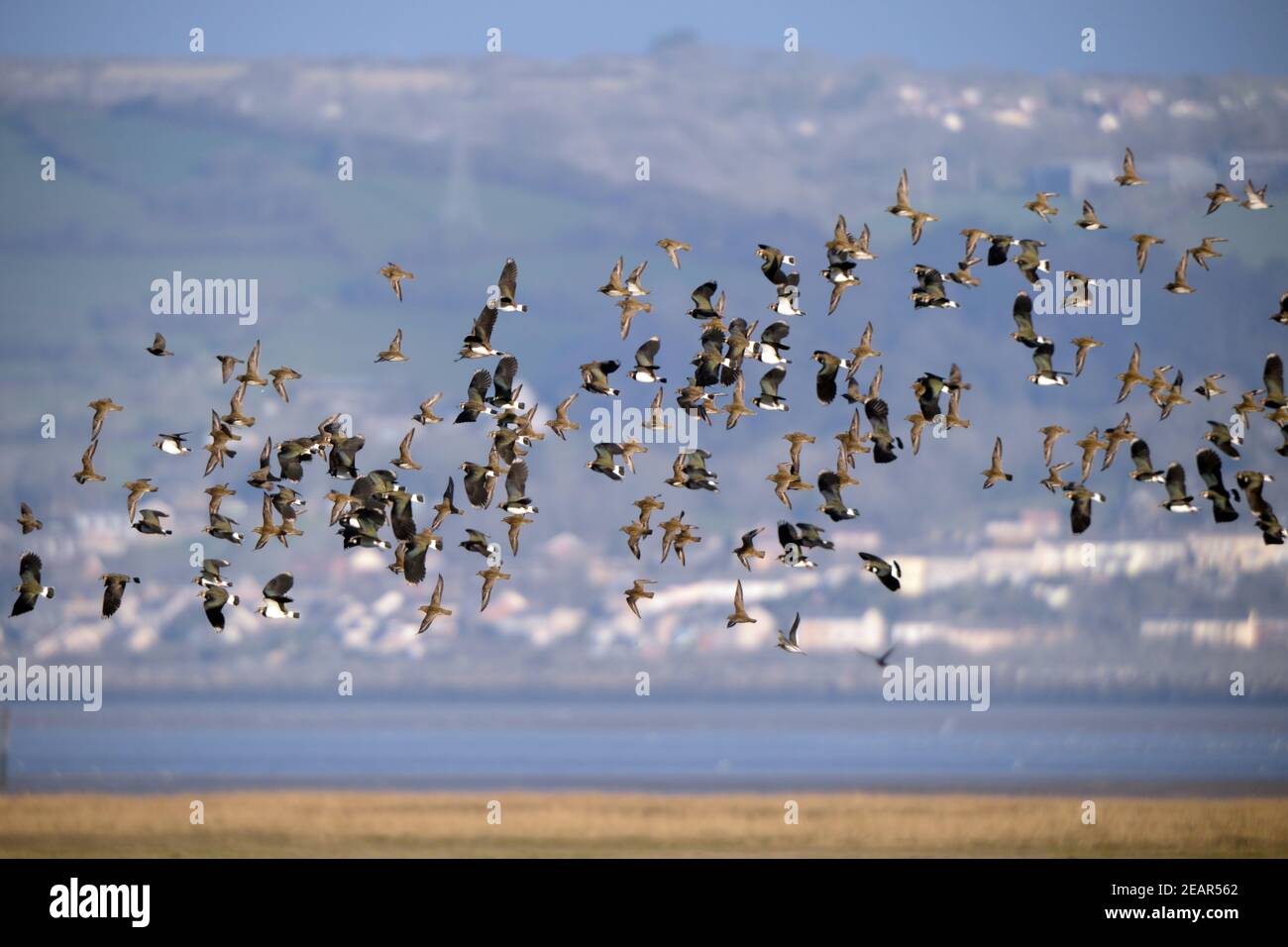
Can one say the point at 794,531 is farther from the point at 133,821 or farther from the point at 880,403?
the point at 133,821

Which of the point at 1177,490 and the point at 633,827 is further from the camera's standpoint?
the point at 633,827

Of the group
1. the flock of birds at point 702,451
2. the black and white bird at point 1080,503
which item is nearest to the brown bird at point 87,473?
the flock of birds at point 702,451

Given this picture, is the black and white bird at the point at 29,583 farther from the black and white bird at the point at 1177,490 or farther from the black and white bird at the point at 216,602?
the black and white bird at the point at 1177,490

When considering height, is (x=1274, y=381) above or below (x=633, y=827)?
above

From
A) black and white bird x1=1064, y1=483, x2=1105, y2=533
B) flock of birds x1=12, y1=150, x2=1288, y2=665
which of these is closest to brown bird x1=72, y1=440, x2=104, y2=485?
flock of birds x1=12, y1=150, x2=1288, y2=665

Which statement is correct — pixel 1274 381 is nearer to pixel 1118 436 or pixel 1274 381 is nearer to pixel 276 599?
pixel 1118 436

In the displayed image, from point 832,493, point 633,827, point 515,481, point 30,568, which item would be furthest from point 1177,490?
point 30,568
